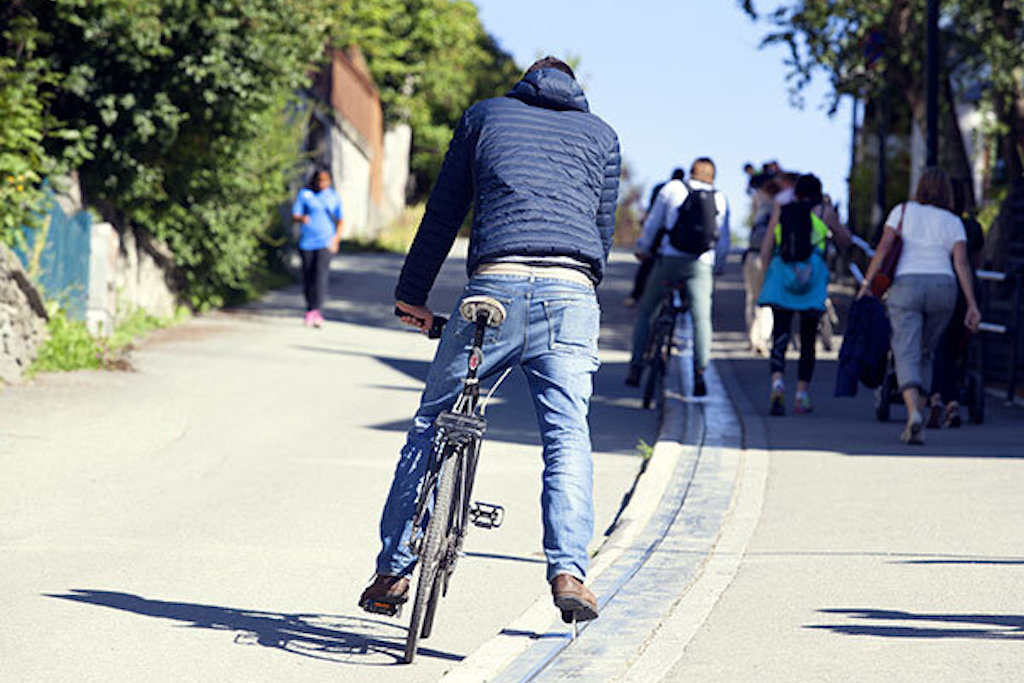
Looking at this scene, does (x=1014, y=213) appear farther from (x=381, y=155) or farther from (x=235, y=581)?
(x=381, y=155)

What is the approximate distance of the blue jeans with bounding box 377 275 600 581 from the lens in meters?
5.70


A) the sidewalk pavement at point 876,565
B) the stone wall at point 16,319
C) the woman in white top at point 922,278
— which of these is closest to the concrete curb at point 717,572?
the sidewalk pavement at point 876,565

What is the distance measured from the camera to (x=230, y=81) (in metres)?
16.8

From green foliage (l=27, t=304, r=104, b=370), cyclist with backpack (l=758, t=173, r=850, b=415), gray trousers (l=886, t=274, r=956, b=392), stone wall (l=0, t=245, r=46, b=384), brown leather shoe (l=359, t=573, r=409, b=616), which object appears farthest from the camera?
green foliage (l=27, t=304, r=104, b=370)

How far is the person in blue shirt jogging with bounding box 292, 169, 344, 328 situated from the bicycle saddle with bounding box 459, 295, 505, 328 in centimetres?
1445

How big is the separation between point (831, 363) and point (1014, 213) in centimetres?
250

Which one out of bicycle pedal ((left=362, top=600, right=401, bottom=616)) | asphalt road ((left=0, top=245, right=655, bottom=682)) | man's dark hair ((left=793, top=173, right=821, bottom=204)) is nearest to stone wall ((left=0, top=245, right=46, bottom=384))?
asphalt road ((left=0, top=245, right=655, bottom=682))

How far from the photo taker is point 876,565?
7375 mm

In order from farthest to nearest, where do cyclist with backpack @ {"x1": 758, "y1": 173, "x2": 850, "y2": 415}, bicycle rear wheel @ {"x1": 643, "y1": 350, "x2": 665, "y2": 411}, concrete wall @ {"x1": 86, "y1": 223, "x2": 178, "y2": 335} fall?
concrete wall @ {"x1": 86, "y1": 223, "x2": 178, "y2": 335}
bicycle rear wheel @ {"x1": 643, "y1": 350, "x2": 665, "y2": 411}
cyclist with backpack @ {"x1": 758, "y1": 173, "x2": 850, "y2": 415}

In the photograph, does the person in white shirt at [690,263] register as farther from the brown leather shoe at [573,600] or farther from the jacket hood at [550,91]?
the brown leather shoe at [573,600]

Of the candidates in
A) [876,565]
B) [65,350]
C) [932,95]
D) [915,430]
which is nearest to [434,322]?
[876,565]

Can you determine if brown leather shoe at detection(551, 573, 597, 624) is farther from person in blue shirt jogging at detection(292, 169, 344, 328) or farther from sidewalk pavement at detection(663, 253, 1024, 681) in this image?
person in blue shirt jogging at detection(292, 169, 344, 328)

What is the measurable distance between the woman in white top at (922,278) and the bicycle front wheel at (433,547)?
6.13m

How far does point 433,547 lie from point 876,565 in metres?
2.44
